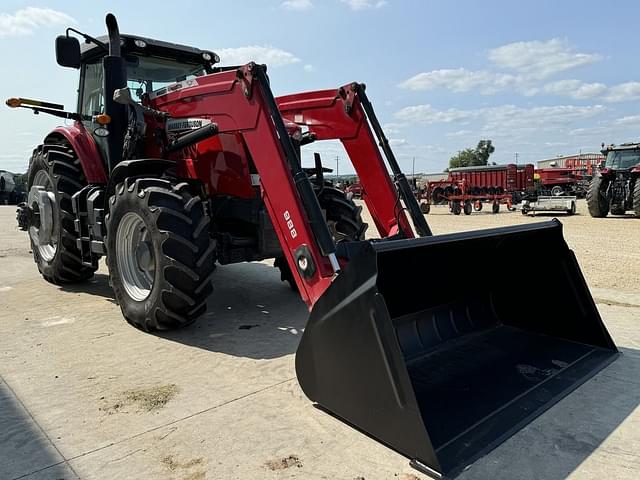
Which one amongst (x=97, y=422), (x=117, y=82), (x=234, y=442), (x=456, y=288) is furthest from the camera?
(x=117, y=82)

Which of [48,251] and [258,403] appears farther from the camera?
[48,251]

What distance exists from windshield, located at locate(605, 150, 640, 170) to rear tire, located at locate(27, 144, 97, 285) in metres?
17.0

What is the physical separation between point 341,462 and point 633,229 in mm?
12823

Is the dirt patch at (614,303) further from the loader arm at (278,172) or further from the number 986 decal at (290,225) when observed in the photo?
the number 986 decal at (290,225)

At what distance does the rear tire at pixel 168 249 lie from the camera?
3832mm

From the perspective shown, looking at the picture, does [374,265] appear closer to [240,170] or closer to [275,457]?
[275,457]

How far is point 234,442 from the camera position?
2510 mm

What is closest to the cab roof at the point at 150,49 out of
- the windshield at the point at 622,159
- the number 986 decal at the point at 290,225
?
the number 986 decal at the point at 290,225

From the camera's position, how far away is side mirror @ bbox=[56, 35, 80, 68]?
4777 mm

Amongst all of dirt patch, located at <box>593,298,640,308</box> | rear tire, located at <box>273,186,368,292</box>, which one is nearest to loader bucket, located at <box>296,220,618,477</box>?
rear tire, located at <box>273,186,368,292</box>

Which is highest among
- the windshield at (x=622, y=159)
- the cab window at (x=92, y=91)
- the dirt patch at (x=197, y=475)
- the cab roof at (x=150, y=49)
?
the cab roof at (x=150, y=49)

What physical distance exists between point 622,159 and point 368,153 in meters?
16.0

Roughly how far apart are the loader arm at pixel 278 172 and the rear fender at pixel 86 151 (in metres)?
2.13

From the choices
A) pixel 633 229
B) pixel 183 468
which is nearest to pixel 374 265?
pixel 183 468
